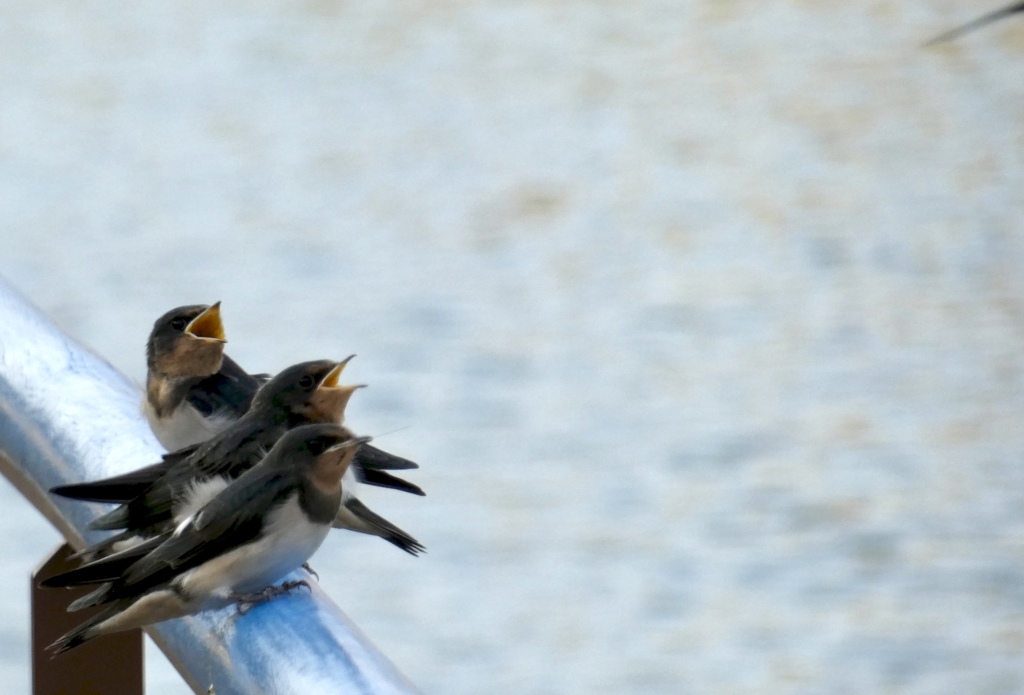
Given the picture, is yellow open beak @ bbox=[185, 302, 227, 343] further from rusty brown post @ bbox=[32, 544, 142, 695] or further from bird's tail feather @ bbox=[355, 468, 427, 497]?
rusty brown post @ bbox=[32, 544, 142, 695]

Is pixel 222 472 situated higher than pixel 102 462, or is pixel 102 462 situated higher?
pixel 222 472

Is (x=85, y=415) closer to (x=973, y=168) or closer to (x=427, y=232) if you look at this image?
(x=427, y=232)

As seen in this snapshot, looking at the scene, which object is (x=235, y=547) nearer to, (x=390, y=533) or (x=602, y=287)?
(x=390, y=533)

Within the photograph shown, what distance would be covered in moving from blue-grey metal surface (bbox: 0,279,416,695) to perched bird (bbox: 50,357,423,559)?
0.02m

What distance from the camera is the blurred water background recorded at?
4.68 meters

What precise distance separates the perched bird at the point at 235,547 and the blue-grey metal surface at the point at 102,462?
26 mm

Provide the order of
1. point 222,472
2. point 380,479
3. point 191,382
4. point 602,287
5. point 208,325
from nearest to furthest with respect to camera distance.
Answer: point 222,472 → point 380,479 → point 191,382 → point 208,325 → point 602,287

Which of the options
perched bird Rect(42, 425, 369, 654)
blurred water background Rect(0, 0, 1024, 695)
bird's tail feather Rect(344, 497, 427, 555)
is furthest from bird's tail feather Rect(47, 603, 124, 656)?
blurred water background Rect(0, 0, 1024, 695)

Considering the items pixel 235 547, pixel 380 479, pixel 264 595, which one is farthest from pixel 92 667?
pixel 380 479

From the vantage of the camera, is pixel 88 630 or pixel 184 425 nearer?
pixel 88 630

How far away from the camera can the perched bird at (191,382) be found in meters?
2.22

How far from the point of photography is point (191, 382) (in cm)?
222

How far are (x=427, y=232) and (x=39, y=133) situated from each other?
7.52 feet

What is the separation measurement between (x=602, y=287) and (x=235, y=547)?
5.14 m
